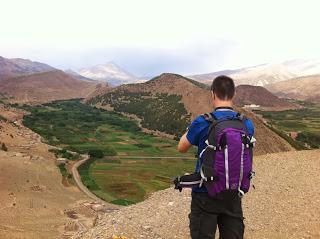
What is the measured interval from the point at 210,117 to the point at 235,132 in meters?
0.46

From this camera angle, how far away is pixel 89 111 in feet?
578

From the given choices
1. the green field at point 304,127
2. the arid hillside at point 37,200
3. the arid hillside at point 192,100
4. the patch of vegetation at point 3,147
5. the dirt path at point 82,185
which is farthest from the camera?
the green field at point 304,127

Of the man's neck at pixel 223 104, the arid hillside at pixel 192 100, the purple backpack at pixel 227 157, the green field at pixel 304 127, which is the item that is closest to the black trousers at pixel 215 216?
the purple backpack at pixel 227 157

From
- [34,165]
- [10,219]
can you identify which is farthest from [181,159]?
[10,219]

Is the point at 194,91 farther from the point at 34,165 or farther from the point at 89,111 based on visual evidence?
the point at 34,165

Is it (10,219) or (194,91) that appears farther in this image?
(194,91)

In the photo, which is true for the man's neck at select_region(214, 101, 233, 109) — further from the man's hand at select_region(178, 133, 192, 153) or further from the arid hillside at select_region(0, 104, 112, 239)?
the arid hillside at select_region(0, 104, 112, 239)

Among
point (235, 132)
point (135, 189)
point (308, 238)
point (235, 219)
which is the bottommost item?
point (135, 189)

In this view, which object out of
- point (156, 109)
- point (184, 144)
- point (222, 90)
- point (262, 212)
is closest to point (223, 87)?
point (222, 90)

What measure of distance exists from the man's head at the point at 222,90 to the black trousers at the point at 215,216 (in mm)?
1359

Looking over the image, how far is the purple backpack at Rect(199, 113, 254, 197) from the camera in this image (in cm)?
605

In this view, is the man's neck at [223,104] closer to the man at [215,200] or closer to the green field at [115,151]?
the man at [215,200]

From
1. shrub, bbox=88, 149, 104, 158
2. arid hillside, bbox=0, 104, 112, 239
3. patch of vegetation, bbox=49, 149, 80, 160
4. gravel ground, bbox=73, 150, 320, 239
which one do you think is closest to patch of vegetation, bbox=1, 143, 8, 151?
arid hillside, bbox=0, 104, 112, 239

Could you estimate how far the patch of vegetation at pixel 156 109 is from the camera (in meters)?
130
